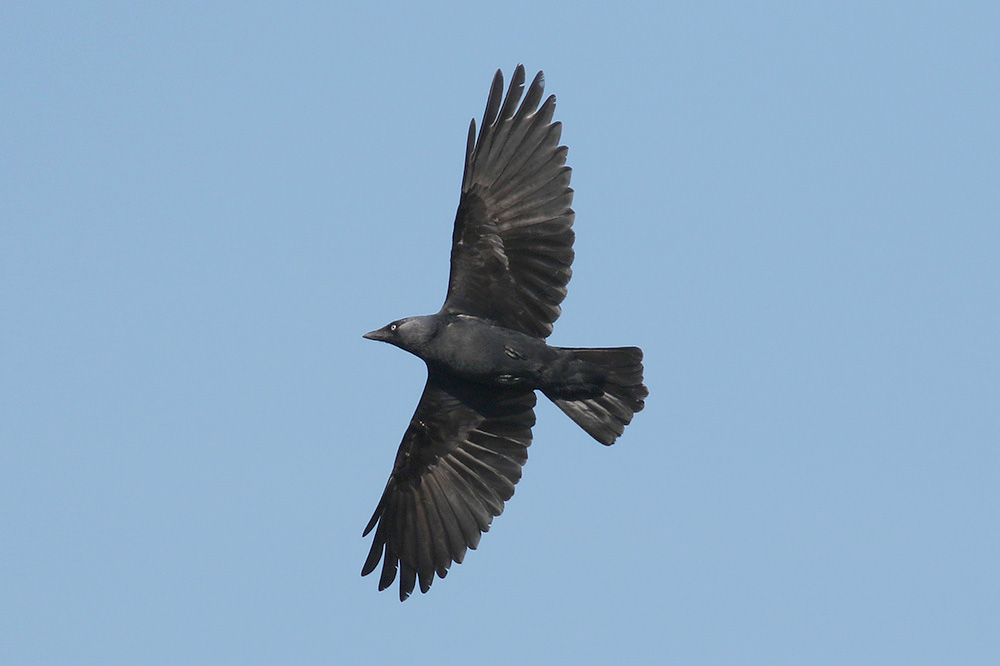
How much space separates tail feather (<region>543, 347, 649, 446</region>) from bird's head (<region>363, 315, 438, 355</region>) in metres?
1.41

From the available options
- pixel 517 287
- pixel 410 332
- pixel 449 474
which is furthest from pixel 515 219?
pixel 449 474

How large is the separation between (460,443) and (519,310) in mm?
1966

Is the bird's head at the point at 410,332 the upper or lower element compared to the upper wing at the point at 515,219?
lower

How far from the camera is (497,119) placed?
1516cm

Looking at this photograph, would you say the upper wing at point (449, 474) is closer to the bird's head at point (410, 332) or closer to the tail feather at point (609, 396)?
the tail feather at point (609, 396)

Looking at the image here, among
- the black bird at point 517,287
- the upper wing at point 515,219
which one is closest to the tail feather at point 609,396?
the black bird at point 517,287

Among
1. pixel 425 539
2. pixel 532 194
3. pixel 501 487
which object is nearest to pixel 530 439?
pixel 501 487

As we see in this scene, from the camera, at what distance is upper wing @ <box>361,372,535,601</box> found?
1622cm

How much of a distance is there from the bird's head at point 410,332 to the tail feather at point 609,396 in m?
1.41

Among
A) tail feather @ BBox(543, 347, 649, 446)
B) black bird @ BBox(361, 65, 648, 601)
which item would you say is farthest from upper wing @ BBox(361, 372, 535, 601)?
tail feather @ BBox(543, 347, 649, 446)

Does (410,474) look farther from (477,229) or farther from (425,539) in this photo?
(477,229)

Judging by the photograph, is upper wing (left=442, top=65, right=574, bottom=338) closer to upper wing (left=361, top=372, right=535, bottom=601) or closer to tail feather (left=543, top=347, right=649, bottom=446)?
tail feather (left=543, top=347, right=649, bottom=446)

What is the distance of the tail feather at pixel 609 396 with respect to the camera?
15180mm

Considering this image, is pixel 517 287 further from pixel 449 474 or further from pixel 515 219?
pixel 449 474
